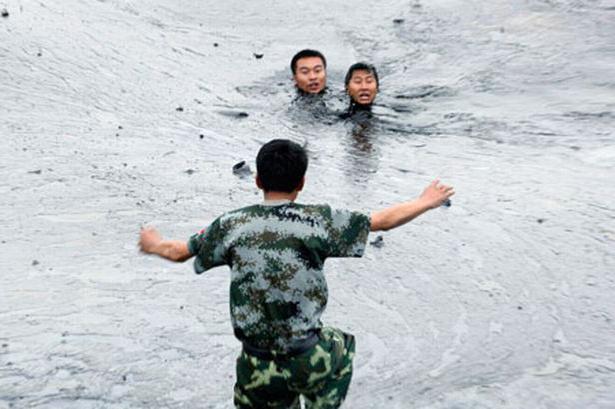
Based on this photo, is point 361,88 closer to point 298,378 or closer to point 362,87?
point 362,87

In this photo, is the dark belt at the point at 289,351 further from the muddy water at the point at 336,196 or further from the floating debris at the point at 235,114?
the floating debris at the point at 235,114

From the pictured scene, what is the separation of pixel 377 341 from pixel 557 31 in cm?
750

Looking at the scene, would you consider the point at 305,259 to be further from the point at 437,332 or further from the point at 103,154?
the point at 103,154

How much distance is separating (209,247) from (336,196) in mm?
2991

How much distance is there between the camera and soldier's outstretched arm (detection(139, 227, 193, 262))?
2695 mm

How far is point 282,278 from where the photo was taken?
8.25 ft

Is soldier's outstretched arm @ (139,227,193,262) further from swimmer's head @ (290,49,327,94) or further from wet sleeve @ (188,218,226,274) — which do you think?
swimmer's head @ (290,49,327,94)

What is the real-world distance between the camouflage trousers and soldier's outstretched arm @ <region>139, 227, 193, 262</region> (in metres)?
0.41

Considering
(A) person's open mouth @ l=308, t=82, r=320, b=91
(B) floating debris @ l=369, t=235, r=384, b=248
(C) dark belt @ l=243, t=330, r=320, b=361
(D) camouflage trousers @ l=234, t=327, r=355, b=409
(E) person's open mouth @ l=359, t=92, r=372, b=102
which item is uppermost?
(A) person's open mouth @ l=308, t=82, r=320, b=91

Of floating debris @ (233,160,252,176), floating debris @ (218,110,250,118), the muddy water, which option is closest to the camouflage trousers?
the muddy water

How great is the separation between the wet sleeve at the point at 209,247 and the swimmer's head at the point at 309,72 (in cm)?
630

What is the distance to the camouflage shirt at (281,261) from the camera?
2518mm

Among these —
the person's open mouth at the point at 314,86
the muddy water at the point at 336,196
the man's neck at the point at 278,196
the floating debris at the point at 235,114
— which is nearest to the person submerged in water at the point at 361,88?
the muddy water at the point at 336,196

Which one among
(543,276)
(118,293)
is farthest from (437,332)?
(118,293)
